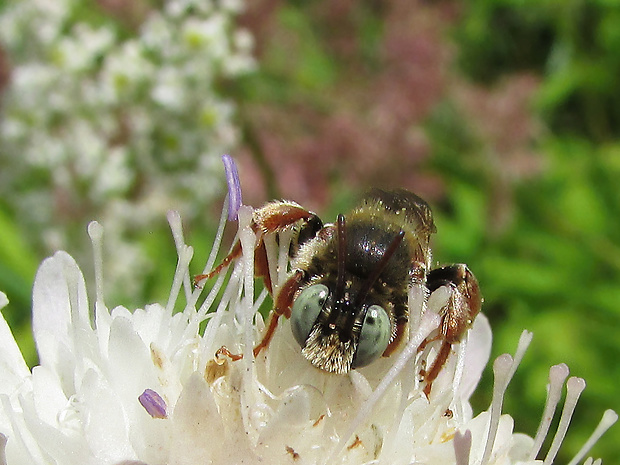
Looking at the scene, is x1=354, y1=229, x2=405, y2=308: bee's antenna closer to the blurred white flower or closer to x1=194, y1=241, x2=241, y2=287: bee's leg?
x1=194, y1=241, x2=241, y2=287: bee's leg

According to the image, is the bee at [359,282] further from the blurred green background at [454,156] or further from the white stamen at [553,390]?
the blurred green background at [454,156]

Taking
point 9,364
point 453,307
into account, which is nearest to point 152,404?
point 9,364

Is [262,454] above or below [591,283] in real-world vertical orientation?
below

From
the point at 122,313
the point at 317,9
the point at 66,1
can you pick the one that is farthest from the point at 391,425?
the point at 317,9

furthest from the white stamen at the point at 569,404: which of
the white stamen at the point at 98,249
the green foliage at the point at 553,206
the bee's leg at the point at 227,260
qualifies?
the green foliage at the point at 553,206

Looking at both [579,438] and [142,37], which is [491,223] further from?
[142,37]

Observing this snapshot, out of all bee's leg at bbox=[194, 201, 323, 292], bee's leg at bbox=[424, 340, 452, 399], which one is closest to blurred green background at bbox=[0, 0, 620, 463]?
bee's leg at bbox=[194, 201, 323, 292]

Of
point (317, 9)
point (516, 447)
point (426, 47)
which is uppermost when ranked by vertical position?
point (317, 9)
